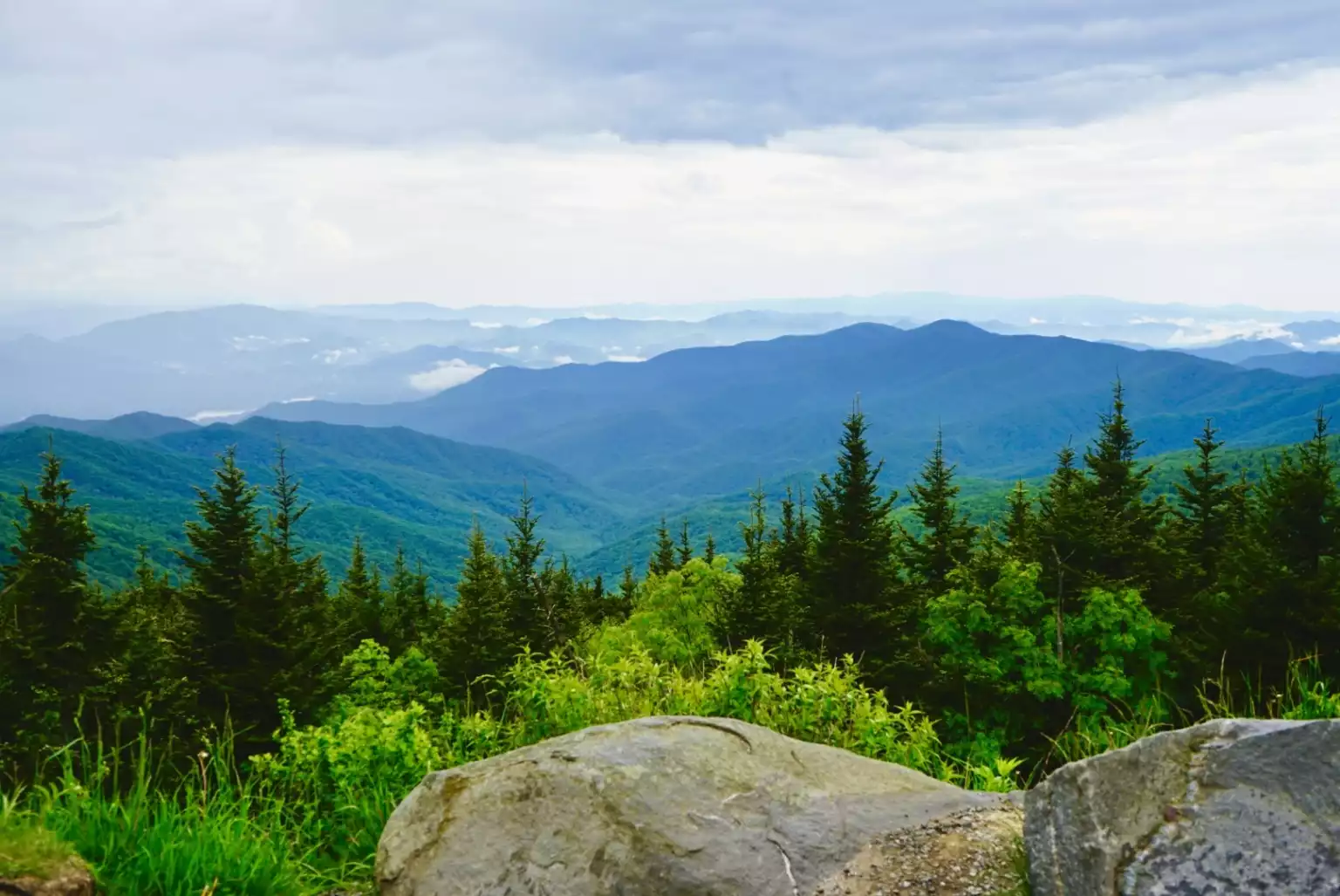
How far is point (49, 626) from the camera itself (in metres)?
30.7

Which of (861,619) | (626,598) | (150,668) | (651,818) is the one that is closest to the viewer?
(651,818)

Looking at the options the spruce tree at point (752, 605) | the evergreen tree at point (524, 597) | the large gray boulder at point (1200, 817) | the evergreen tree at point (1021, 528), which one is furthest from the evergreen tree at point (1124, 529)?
the large gray boulder at point (1200, 817)

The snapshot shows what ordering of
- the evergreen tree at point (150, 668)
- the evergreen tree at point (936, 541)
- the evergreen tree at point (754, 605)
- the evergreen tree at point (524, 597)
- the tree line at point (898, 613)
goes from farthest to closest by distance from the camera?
the evergreen tree at point (524, 597)
the evergreen tree at point (936, 541)
the evergreen tree at point (754, 605)
the tree line at point (898, 613)
the evergreen tree at point (150, 668)

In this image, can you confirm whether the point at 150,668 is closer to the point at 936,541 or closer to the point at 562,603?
the point at 562,603

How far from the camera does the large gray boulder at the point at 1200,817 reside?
379cm

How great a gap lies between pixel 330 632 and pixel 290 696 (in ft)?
11.6

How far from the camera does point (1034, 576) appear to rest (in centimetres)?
2678

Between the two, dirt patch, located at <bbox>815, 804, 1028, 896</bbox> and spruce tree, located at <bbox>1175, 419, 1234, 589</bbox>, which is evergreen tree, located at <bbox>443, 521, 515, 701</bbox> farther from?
dirt patch, located at <bbox>815, 804, 1028, 896</bbox>

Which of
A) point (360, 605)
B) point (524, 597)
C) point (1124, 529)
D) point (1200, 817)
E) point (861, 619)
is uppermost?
point (1200, 817)

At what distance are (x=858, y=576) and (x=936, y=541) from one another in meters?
6.97

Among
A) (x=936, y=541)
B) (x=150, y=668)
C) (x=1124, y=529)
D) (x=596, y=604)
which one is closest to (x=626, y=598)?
(x=596, y=604)

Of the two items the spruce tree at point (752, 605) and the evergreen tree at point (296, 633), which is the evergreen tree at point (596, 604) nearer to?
the spruce tree at point (752, 605)

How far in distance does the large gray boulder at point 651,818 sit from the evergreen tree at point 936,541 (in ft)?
98.0

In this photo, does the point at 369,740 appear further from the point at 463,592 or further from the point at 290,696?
the point at 463,592
